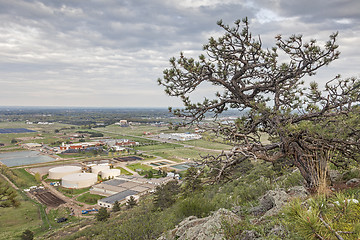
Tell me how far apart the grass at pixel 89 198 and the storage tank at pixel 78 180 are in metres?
5.69

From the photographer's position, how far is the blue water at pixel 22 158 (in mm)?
69350

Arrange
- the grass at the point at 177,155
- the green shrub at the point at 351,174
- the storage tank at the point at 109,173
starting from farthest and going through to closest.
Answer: the grass at the point at 177,155 → the storage tank at the point at 109,173 → the green shrub at the point at 351,174

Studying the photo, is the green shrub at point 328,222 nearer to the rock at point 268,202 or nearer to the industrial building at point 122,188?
the rock at point 268,202

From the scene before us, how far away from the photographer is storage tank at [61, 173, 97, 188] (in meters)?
49.8

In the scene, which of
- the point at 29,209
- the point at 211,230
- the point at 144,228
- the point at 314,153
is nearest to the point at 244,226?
the point at 211,230

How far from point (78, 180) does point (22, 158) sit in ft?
134

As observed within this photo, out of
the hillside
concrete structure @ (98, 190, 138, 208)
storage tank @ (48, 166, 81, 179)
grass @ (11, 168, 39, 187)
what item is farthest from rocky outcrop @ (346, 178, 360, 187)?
storage tank @ (48, 166, 81, 179)

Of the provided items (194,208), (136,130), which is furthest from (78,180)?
(136,130)

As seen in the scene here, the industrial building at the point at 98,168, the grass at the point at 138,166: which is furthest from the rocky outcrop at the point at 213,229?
the industrial building at the point at 98,168

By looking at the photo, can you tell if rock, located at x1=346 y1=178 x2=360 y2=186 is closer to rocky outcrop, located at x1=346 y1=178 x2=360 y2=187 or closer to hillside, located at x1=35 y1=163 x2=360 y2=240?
rocky outcrop, located at x1=346 y1=178 x2=360 y2=187

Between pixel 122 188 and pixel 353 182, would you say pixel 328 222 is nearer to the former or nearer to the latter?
pixel 353 182

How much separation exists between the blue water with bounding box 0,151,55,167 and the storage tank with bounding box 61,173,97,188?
27348 mm

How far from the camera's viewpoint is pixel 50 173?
56469 millimetres

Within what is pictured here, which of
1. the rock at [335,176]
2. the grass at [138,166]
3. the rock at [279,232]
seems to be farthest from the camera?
the grass at [138,166]
